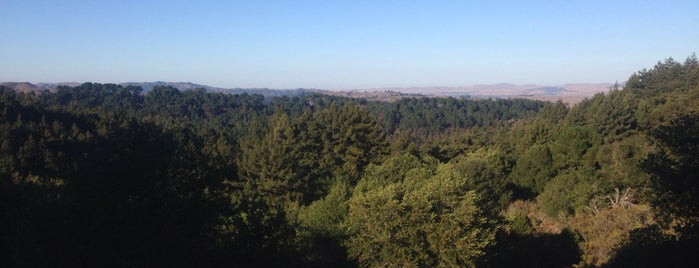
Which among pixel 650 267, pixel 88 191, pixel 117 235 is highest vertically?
pixel 88 191

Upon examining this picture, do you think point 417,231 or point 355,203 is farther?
point 355,203

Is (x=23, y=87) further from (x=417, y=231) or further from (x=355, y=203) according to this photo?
(x=417, y=231)

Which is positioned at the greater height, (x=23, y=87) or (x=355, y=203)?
(x=23, y=87)

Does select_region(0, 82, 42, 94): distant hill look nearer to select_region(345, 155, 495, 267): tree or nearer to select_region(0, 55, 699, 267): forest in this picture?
select_region(0, 55, 699, 267): forest

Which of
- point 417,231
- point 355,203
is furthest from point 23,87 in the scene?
point 417,231

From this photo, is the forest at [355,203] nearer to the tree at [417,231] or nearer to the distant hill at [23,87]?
the tree at [417,231]

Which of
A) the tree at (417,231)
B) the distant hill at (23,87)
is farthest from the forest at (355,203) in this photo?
the distant hill at (23,87)

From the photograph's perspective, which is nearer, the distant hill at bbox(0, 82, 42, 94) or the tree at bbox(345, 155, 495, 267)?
the tree at bbox(345, 155, 495, 267)

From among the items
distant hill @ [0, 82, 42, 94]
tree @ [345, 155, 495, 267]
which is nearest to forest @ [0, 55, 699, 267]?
tree @ [345, 155, 495, 267]

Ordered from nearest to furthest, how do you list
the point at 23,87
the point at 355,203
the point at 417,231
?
the point at 417,231, the point at 355,203, the point at 23,87

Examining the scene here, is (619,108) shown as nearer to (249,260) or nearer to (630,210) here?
(630,210)

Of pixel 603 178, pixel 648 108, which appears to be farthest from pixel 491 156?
pixel 648 108

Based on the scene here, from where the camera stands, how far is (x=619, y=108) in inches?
1475

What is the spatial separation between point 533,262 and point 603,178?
8.69 metres
